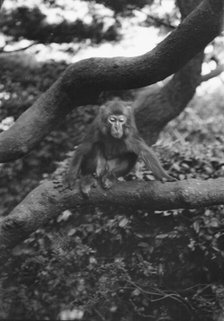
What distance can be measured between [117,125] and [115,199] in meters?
1.03

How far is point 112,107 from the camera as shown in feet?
20.1

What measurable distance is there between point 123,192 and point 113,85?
3.13ft

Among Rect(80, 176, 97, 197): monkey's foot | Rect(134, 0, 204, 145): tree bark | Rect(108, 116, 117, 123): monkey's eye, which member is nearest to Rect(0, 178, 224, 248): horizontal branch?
Rect(80, 176, 97, 197): monkey's foot

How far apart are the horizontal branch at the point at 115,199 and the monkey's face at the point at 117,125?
30.1 inches

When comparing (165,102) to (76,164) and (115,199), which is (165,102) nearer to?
(76,164)

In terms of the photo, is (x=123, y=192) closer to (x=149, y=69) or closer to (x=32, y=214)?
(x=32, y=214)

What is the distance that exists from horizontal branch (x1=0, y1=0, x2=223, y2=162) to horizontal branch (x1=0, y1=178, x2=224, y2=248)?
48 centimetres

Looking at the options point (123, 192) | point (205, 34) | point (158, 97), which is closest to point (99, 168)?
point (123, 192)

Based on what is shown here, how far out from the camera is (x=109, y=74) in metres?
4.86

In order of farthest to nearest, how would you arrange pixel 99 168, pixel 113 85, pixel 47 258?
pixel 47 258 < pixel 99 168 < pixel 113 85

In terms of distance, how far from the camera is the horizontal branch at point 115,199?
502 cm

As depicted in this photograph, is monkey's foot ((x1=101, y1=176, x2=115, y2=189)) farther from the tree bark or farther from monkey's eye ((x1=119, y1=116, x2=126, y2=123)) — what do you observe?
the tree bark

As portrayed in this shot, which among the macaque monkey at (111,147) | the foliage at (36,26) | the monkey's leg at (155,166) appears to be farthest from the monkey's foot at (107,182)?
the foliage at (36,26)

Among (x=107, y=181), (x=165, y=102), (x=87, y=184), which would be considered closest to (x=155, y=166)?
(x=107, y=181)
